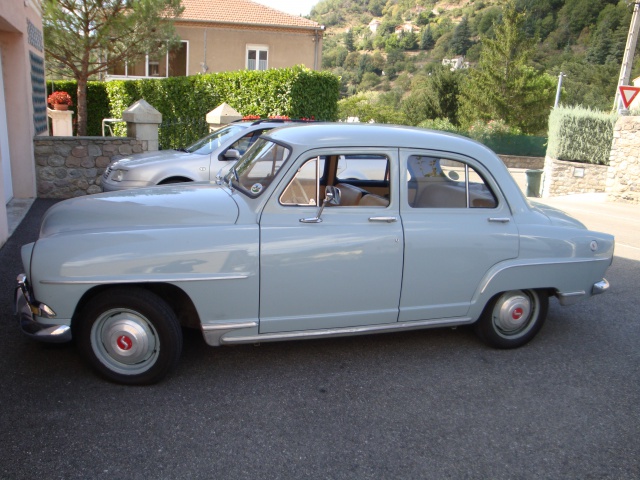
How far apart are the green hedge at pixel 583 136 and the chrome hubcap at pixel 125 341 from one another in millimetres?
19513

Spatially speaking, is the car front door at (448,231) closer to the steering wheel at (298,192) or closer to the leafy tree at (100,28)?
the steering wheel at (298,192)

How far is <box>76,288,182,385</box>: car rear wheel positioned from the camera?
3.55 meters

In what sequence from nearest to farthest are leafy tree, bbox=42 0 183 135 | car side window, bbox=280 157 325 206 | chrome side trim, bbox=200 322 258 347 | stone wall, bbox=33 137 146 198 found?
1. chrome side trim, bbox=200 322 258 347
2. car side window, bbox=280 157 325 206
3. stone wall, bbox=33 137 146 198
4. leafy tree, bbox=42 0 183 135

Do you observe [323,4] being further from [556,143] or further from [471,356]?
[471,356]

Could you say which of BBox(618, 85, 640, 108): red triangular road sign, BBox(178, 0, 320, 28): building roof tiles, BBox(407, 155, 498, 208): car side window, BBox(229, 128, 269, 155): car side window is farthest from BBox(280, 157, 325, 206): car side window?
BBox(178, 0, 320, 28): building roof tiles

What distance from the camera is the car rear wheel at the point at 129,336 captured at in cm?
355

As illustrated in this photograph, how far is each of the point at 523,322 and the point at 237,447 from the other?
2665 millimetres

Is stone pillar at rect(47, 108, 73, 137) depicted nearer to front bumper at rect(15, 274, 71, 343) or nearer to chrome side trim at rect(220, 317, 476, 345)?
front bumper at rect(15, 274, 71, 343)

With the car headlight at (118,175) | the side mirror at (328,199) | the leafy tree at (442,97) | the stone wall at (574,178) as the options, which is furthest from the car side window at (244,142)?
the leafy tree at (442,97)

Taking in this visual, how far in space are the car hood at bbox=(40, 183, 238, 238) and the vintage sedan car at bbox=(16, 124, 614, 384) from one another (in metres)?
0.01

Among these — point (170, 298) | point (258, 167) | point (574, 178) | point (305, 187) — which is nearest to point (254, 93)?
point (574, 178)

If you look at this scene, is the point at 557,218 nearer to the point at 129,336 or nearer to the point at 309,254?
the point at 309,254

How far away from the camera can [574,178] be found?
19859 mm

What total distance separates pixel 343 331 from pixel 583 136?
18863 mm
